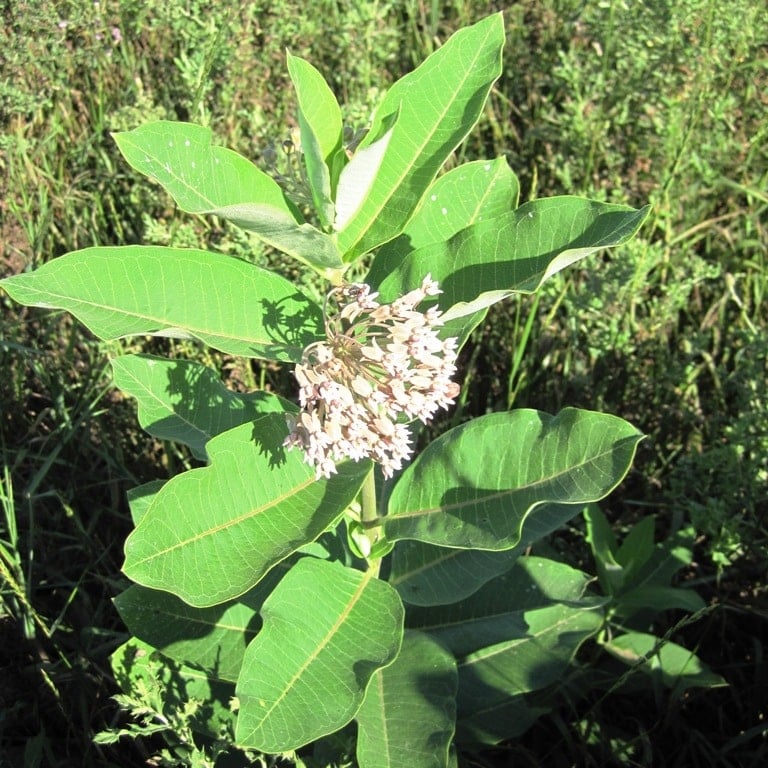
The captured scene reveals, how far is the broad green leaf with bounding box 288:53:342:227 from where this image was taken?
155cm

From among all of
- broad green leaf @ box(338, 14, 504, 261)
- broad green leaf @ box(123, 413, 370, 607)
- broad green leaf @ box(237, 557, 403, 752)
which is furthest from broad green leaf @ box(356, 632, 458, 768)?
broad green leaf @ box(338, 14, 504, 261)

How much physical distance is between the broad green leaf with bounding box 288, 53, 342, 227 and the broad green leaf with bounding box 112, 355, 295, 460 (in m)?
0.53

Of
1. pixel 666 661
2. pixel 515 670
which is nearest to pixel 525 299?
pixel 666 661

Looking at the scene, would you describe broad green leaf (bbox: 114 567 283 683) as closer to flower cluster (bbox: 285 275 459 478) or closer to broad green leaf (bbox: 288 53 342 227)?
flower cluster (bbox: 285 275 459 478)

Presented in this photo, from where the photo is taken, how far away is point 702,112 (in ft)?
11.9

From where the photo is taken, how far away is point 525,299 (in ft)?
11.1

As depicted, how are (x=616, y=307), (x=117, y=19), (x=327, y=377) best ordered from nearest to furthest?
(x=327, y=377) < (x=616, y=307) < (x=117, y=19)

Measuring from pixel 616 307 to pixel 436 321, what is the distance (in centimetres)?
167

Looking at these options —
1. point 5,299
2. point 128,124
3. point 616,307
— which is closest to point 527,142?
point 616,307

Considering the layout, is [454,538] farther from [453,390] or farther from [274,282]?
[274,282]

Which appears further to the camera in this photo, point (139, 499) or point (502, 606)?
point (502, 606)

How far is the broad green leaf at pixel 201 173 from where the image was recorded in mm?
1580

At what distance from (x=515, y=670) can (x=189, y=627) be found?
792 mm

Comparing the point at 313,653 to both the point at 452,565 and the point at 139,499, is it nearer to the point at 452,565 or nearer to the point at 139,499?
the point at 452,565
